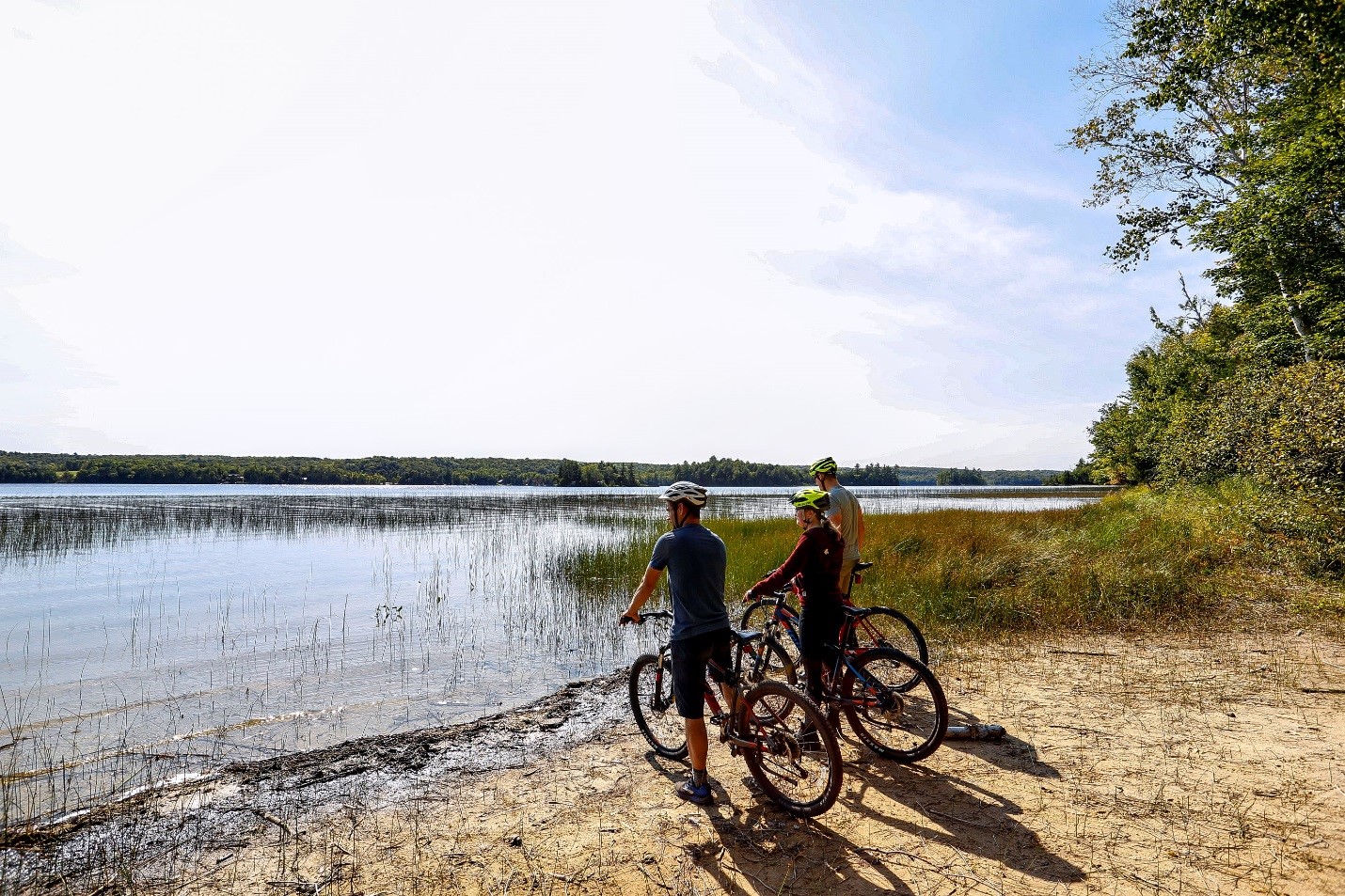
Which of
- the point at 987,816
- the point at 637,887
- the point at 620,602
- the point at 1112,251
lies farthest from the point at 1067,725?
the point at 1112,251

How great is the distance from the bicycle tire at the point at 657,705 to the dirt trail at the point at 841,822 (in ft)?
0.62

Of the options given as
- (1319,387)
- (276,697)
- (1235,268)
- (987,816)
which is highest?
(1235,268)

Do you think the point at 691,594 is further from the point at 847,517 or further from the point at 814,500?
the point at 847,517

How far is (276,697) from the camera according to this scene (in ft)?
27.0

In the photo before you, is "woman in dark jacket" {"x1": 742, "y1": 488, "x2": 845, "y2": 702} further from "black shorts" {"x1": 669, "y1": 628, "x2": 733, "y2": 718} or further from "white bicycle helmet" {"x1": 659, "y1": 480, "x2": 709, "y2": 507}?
"white bicycle helmet" {"x1": 659, "y1": 480, "x2": 709, "y2": 507}

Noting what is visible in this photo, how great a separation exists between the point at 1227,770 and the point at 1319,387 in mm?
9540

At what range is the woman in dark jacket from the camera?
17.3 feet

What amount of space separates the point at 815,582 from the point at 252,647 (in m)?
9.71

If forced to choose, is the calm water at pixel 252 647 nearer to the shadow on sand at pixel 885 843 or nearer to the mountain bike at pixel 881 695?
the mountain bike at pixel 881 695

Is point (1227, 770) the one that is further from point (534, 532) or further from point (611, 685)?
point (534, 532)

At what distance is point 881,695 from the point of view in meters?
5.34

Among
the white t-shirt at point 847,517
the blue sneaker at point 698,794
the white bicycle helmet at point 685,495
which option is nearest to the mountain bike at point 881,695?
the white t-shirt at point 847,517

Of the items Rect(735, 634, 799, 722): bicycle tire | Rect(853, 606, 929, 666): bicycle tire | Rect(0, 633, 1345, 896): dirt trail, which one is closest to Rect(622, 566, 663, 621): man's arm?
→ Rect(735, 634, 799, 722): bicycle tire

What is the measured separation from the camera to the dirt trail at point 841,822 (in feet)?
12.5
